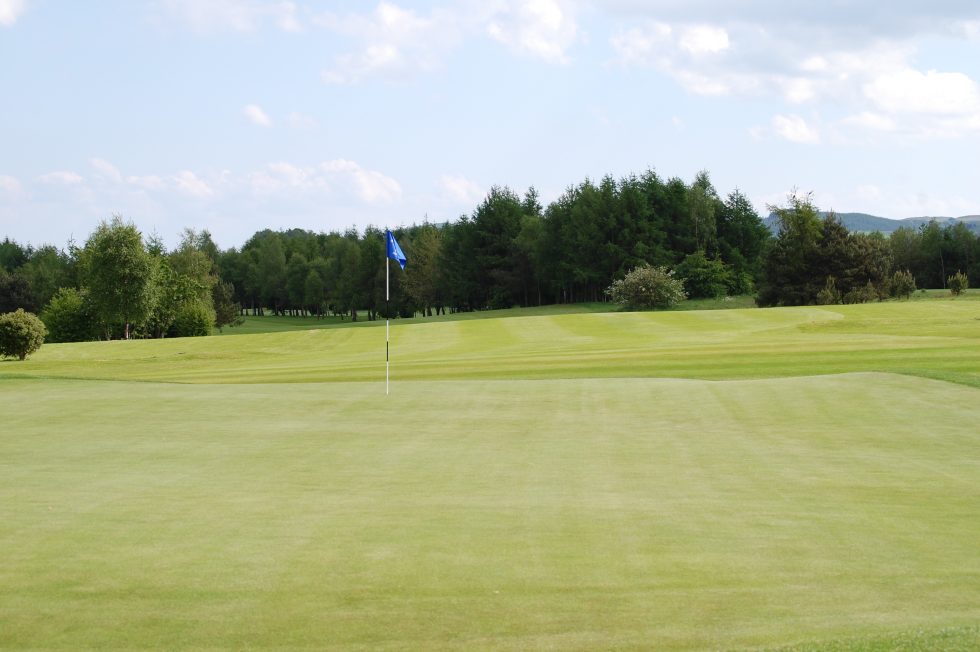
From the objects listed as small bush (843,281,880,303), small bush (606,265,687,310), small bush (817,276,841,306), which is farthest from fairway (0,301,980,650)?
small bush (843,281,880,303)

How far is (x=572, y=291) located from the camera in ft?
346

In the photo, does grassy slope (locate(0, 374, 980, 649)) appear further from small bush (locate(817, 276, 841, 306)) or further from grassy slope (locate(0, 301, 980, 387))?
small bush (locate(817, 276, 841, 306))

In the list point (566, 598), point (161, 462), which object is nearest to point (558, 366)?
point (161, 462)

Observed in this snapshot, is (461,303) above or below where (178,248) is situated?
below

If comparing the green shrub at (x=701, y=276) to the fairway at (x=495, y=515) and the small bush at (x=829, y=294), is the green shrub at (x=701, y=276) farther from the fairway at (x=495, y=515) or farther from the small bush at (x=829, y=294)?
the fairway at (x=495, y=515)

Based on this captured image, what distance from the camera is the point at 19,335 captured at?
4597cm

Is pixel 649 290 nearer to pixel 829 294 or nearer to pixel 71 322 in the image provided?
pixel 829 294

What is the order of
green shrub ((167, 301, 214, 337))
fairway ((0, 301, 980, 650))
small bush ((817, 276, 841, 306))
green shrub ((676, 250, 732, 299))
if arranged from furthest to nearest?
green shrub ((676, 250, 732, 299))
green shrub ((167, 301, 214, 337))
small bush ((817, 276, 841, 306))
fairway ((0, 301, 980, 650))

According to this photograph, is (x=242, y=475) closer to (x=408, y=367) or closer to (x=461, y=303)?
(x=408, y=367)

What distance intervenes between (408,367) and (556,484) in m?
20.8

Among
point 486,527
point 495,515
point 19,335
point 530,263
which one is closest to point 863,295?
point 530,263

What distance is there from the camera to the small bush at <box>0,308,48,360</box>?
45.8 metres

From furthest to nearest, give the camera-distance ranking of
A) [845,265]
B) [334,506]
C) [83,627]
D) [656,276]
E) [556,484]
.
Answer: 1. [845,265]
2. [656,276]
3. [556,484]
4. [334,506]
5. [83,627]

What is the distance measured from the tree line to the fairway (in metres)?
57.8
